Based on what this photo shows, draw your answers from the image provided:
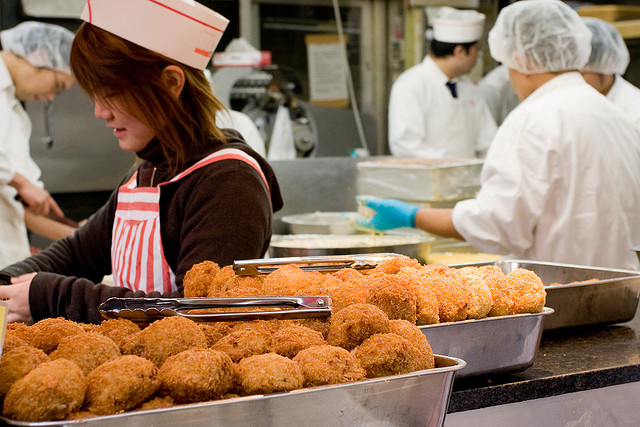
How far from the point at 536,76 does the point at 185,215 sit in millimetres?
1716

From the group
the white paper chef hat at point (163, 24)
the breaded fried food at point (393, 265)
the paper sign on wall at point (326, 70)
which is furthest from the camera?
the paper sign on wall at point (326, 70)

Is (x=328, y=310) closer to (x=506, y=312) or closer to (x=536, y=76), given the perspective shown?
(x=506, y=312)

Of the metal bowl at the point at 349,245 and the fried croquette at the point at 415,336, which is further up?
the fried croquette at the point at 415,336

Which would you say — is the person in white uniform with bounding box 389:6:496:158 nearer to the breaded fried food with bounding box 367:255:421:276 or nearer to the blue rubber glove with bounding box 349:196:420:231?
the blue rubber glove with bounding box 349:196:420:231

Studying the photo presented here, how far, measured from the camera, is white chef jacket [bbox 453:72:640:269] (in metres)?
2.63

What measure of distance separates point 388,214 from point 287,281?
1.88 m

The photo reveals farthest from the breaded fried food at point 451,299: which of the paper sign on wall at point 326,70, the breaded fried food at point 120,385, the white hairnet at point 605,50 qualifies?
the paper sign on wall at point 326,70

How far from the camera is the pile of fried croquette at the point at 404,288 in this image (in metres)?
1.22

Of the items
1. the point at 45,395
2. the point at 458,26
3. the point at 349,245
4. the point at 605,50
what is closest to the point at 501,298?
the point at 45,395

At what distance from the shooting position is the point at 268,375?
0.93m

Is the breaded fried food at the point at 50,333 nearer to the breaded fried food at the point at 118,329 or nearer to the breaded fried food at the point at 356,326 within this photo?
the breaded fried food at the point at 118,329

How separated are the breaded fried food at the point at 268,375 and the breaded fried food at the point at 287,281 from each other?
1.06 feet

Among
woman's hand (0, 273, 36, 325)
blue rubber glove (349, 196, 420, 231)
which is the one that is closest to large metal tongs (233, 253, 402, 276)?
Result: woman's hand (0, 273, 36, 325)

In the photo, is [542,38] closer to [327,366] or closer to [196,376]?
[327,366]
